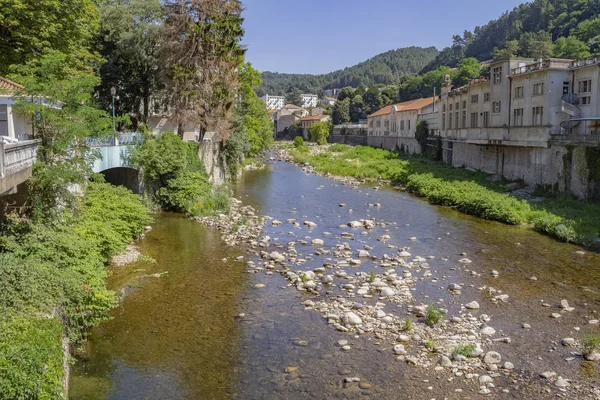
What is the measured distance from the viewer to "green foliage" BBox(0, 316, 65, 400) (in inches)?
307

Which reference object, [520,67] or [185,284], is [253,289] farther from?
[520,67]

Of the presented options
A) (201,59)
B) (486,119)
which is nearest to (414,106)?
(486,119)

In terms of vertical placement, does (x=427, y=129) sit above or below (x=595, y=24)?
below

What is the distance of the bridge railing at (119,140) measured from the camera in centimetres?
2383

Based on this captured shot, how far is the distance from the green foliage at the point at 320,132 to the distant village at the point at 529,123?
5229cm

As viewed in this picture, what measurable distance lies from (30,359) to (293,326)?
288 inches

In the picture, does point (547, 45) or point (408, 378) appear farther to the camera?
point (547, 45)

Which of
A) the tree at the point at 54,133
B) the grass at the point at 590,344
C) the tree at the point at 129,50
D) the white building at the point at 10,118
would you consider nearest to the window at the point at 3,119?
the white building at the point at 10,118

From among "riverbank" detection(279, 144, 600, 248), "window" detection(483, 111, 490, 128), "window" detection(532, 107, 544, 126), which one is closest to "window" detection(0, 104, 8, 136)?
"riverbank" detection(279, 144, 600, 248)

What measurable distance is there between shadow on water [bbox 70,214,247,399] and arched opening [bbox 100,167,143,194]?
910 cm

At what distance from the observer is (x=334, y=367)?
1192 centimetres

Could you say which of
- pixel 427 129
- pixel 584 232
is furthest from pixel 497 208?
pixel 427 129

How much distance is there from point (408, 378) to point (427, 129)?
5472 centimetres

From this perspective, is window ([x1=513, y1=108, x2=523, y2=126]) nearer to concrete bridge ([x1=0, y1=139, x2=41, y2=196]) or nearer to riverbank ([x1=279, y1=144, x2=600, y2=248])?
riverbank ([x1=279, y1=144, x2=600, y2=248])
